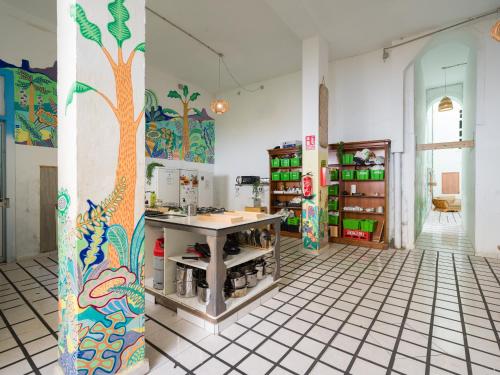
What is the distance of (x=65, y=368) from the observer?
60.6 inches

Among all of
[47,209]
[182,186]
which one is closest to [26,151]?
[47,209]

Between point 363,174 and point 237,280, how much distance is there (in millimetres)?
3849

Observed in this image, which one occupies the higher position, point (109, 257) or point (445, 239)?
point (109, 257)

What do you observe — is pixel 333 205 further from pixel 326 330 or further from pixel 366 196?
pixel 326 330

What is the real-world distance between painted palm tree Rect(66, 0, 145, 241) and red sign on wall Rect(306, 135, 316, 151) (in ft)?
11.9

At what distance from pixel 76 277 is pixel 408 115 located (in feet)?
19.9

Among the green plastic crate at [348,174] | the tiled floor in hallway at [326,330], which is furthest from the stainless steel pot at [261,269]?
the green plastic crate at [348,174]

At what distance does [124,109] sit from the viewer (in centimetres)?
157

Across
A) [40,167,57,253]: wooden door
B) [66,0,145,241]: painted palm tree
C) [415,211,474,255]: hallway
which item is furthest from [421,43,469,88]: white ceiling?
[40,167,57,253]: wooden door

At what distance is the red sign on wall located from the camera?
4.73m

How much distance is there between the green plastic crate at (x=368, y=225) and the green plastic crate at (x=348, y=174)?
3.06 ft

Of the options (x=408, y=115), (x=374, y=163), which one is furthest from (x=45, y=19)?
(x=408, y=115)

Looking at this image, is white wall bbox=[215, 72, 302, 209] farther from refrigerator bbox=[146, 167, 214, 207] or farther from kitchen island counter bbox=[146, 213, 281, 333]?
kitchen island counter bbox=[146, 213, 281, 333]

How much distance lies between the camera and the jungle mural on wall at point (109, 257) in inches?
55.9
